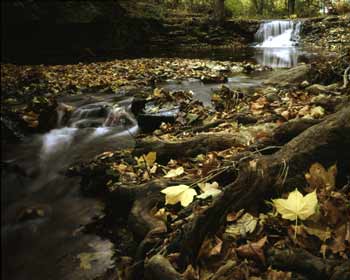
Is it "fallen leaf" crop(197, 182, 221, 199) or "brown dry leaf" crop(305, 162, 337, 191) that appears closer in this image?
"brown dry leaf" crop(305, 162, 337, 191)

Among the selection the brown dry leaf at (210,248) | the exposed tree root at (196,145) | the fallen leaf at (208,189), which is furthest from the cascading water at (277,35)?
the brown dry leaf at (210,248)

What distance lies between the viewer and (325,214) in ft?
6.89

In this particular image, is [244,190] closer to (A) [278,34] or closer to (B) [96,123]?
(B) [96,123]

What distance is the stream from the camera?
47 centimetres

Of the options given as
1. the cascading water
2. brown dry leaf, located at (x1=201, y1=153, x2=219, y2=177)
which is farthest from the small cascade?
the cascading water

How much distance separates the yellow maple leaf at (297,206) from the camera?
2002 mm

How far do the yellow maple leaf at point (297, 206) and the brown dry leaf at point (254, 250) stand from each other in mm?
198

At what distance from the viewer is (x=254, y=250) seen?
77.4 inches

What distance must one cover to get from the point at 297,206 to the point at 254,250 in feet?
1.21

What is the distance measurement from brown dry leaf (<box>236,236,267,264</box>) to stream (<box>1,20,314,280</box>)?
974 mm

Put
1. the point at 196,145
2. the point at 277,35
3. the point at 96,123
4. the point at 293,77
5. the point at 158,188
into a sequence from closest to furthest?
the point at 158,188, the point at 196,145, the point at 96,123, the point at 293,77, the point at 277,35

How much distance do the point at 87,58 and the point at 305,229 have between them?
45.4 ft

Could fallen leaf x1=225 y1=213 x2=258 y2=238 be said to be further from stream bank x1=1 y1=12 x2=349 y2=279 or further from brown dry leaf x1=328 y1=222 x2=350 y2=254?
brown dry leaf x1=328 y1=222 x2=350 y2=254

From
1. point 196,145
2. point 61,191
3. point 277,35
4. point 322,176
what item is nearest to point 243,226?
point 322,176
